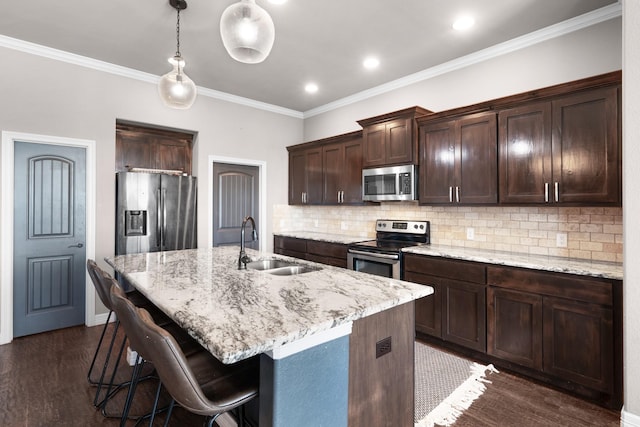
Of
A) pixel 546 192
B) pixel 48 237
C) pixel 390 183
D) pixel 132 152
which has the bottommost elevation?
pixel 48 237

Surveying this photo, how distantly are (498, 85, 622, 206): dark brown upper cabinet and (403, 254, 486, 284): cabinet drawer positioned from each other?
0.67m

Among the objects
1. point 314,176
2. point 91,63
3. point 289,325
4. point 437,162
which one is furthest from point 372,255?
point 91,63

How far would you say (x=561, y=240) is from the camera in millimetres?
2836

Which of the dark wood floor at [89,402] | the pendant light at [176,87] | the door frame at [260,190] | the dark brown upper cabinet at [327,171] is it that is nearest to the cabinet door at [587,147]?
the dark wood floor at [89,402]

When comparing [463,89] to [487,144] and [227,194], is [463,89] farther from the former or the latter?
[227,194]

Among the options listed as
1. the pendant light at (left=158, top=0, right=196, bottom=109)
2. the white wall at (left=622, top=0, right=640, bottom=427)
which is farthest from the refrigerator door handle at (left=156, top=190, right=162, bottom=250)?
the white wall at (left=622, top=0, right=640, bottom=427)

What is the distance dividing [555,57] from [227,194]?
4137 mm

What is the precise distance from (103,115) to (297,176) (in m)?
2.69

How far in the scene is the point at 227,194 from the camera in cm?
489

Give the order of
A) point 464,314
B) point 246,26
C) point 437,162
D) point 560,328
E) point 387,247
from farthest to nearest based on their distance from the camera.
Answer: point 387,247
point 437,162
point 464,314
point 560,328
point 246,26

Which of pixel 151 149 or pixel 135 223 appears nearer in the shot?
pixel 135 223

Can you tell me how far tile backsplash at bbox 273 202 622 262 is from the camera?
2.62 meters

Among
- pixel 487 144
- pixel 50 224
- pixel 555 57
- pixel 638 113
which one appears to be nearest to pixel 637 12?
pixel 638 113

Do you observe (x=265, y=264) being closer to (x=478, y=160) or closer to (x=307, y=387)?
(x=307, y=387)
